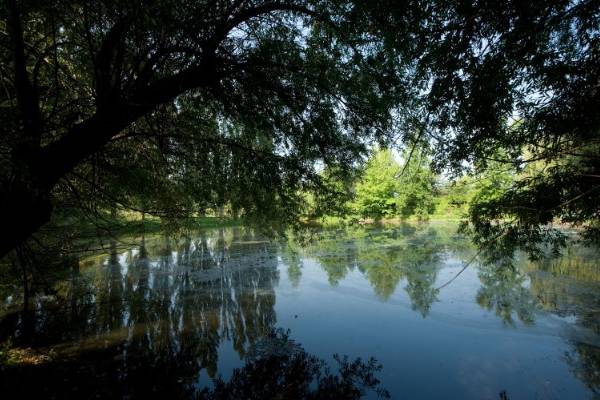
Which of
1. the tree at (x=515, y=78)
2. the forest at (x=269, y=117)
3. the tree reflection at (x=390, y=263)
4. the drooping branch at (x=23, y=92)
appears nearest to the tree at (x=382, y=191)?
the tree reflection at (x=390, y=263)

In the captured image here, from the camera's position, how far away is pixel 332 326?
6.83 meters

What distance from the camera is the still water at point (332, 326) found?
471 centimetres

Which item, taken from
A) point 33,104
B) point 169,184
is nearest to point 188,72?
point 33,104

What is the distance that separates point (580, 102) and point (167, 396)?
5896 mm

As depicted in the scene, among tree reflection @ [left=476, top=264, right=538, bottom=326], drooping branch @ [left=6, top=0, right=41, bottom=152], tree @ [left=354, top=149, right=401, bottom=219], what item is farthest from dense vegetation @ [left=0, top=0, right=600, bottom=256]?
tree @ [left=354, top=149, right=401, bottom=219]

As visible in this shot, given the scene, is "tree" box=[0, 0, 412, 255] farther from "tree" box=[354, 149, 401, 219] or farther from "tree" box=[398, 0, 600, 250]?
"tree" box=[354, 149, 401, 219]

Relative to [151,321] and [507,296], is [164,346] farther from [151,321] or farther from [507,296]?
[507,296]

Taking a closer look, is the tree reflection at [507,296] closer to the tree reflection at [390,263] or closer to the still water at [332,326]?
the still water at [332,326]

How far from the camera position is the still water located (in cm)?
471

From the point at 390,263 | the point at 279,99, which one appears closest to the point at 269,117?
the point at 279,99

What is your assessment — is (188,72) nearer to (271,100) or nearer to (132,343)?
(271,100)

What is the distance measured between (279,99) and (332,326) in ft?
15.4

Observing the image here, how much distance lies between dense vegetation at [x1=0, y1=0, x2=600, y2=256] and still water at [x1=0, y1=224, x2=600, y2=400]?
127 centimetres

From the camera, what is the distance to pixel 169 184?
566 cm
